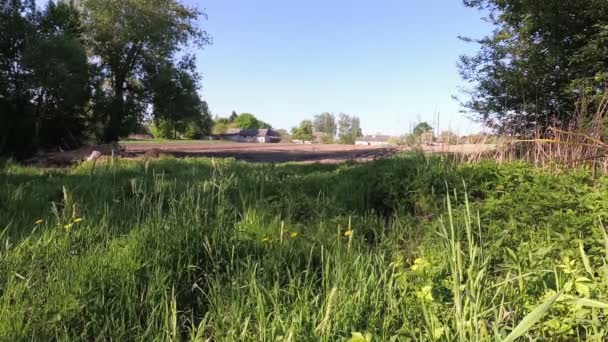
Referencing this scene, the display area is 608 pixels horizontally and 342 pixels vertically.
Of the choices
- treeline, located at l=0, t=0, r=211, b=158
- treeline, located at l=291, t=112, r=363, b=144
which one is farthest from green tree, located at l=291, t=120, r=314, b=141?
treeline, located at l=0, t=0, r=211, b=158

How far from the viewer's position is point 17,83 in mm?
15938

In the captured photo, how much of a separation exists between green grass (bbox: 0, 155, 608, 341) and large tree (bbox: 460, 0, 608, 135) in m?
4.18

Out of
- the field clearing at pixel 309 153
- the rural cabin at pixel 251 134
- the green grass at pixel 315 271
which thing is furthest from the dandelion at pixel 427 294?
the rural cabin at pixel 251 134

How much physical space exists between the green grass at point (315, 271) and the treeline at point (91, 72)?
44.6 feet

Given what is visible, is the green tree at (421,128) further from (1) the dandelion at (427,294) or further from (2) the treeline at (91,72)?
(2) the treeline at (91,72)

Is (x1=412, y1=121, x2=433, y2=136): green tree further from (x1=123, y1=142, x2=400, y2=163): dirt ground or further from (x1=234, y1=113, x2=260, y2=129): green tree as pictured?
(x1=234, y1=113, x2=260, y2=129): green tree

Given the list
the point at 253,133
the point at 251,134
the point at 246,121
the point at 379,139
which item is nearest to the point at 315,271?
the point at 379,139

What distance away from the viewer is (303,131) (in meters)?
84.2

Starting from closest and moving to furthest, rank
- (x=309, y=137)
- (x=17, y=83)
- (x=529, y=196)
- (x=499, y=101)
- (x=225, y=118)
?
(x=529, y=196), (x=499, y=101), (x=17, y=83), (x=309, y=137), (x=225, y=118)

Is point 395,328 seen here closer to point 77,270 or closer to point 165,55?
point 77,270

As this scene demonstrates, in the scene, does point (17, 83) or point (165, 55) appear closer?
point (17, 83)

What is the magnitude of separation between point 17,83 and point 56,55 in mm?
1641

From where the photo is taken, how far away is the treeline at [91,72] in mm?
15914

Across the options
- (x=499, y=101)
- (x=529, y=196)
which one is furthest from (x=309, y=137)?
(x=529, y=196)
